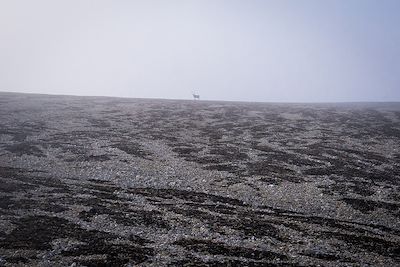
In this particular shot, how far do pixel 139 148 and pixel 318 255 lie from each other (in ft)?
83.6

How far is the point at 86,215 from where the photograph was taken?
21.4 metres

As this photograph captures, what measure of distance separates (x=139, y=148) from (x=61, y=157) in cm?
851

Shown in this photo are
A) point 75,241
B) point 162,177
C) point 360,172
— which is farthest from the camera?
point 360,172

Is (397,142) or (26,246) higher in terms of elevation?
(397,142)

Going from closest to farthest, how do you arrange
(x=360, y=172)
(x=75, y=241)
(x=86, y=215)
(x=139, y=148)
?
1. (x=75, y=241)
2. (x=86, y=215)
3. (x=360, y=172)
4. (x=139, y=148)

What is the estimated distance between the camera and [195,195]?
25625 mm

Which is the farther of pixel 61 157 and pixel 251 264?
pixel 61 157

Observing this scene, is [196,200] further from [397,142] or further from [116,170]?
[397,142]

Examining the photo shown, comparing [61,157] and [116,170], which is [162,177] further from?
[61,157]

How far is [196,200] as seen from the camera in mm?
24625

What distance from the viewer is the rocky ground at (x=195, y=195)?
1741cm

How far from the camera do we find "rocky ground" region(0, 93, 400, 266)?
57.1ft

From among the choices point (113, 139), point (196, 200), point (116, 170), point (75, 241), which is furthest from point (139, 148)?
point (75, 241)

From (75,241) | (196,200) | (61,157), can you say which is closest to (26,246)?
(75,241)
